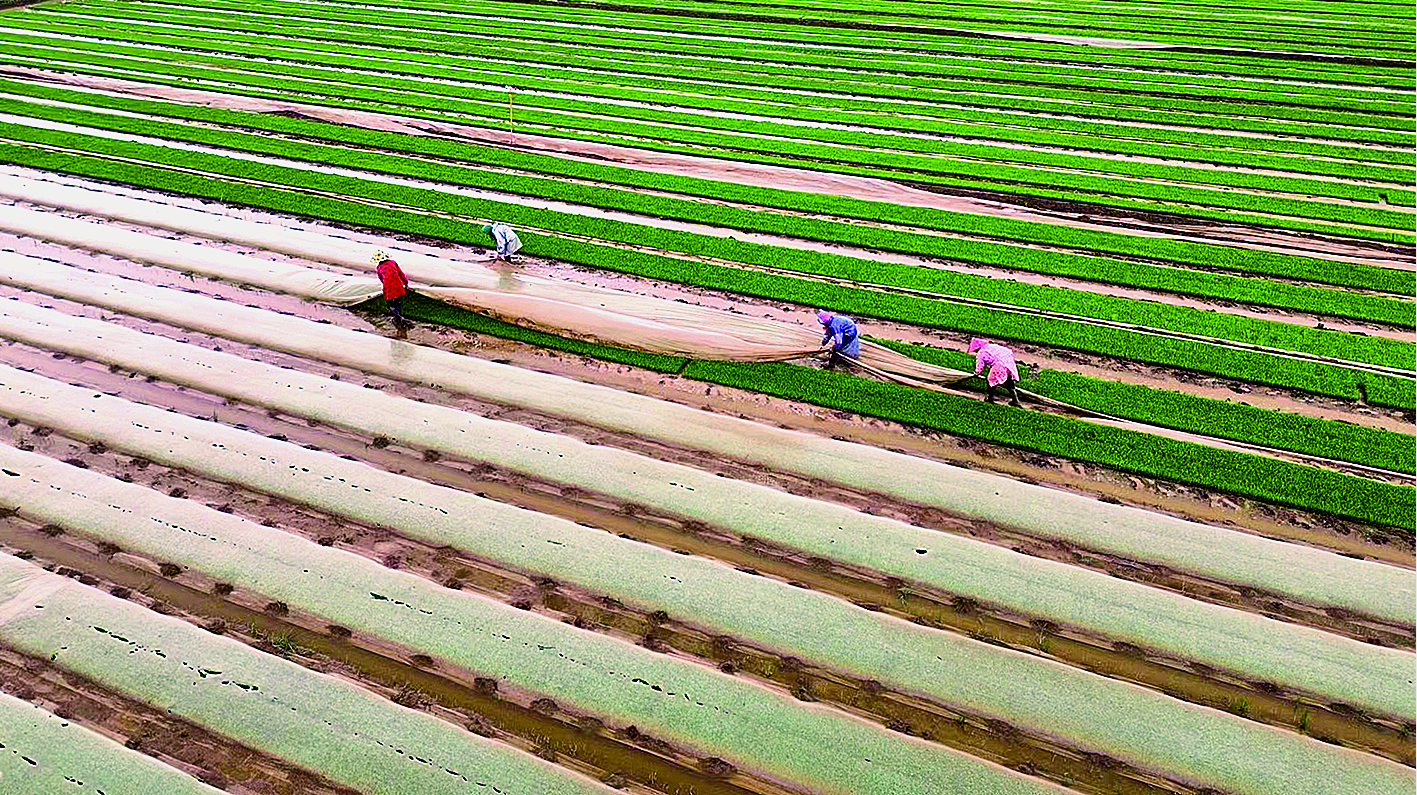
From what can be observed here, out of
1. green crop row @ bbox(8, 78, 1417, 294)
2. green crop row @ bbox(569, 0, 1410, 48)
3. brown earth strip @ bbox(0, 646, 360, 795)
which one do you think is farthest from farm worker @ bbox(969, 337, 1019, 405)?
green crop row @ bbox(569, 0, 1410, 48)

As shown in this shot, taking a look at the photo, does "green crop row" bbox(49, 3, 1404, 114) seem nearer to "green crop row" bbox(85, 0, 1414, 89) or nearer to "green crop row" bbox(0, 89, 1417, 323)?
"green crop row" bbox(85, 0, 1414, 89)

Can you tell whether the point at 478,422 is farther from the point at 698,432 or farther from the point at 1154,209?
the point at 1154,209

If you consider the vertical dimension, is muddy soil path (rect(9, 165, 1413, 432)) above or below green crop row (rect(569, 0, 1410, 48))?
below

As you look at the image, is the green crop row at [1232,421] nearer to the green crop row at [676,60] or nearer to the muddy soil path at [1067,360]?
the muddy soil path at [1067,360]

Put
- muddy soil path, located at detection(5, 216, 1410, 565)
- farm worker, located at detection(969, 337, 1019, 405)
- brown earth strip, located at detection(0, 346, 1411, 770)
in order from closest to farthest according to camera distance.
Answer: brown earth strip, located at detection(0, 346, 1411, 770) < muddy soil path, located at detection(5, 216, 1410, 565) < farm worker, located at detection(969, 337, 1019, 405)

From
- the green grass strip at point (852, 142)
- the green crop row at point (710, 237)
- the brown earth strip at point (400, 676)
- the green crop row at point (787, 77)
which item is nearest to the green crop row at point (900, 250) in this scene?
the green crop row at point (710, 237)

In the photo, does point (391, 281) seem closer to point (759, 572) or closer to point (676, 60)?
point (759, 572)
